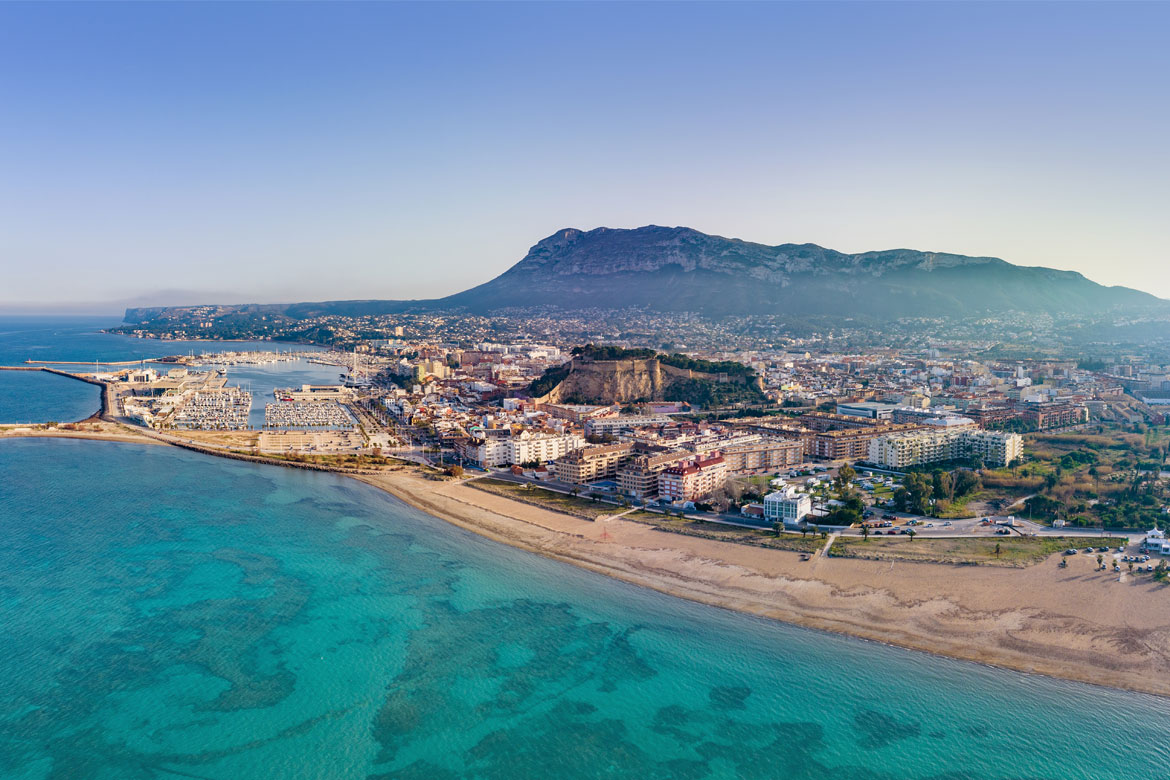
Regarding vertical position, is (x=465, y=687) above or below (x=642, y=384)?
below

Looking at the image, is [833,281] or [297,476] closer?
[297,476]

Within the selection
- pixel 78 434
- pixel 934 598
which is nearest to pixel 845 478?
pixel 934 598

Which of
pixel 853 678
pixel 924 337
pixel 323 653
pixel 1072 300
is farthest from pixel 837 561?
pixel 1072 300

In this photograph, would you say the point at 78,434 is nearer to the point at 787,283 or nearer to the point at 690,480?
the point at 690,480

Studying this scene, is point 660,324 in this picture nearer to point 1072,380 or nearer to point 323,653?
point 1072,380

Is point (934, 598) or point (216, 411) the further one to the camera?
point (216, 411)

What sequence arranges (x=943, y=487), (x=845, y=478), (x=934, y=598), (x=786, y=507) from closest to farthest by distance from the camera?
1. (x=934, y=598)
2. (x=786, y=507)
3. (x=943, y=487)
4. (x=845, y=478)

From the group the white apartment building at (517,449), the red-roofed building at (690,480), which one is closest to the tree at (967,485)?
the red-roofed building at (690,480)

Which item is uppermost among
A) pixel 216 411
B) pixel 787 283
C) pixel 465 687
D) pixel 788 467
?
pixel 787 283
